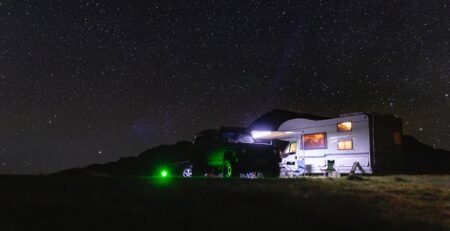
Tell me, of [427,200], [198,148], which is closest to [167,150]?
[198,148]

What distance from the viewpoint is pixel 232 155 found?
15180mm

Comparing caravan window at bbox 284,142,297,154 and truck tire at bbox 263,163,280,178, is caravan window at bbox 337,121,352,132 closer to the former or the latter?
caravan window at bbox 284,142,297,154

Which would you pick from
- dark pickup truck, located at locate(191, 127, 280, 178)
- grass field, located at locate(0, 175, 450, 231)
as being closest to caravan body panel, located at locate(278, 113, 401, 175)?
dark pickup truck, located at locate(191, 127, 280, 178)

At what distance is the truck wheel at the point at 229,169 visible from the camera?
14.9 metres

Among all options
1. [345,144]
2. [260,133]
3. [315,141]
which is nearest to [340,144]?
[345,144]

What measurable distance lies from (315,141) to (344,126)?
1.97 metres

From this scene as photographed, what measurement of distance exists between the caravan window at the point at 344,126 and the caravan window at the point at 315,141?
36.7 inches

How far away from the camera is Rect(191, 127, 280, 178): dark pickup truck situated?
49.1 ft

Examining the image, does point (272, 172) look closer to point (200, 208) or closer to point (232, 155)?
point (232, 155)

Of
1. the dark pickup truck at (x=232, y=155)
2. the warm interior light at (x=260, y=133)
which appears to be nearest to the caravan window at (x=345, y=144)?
the warm interior light at (x=260, y=133)

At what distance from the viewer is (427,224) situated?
6.82m

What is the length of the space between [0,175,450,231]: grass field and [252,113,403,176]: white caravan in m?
11.0

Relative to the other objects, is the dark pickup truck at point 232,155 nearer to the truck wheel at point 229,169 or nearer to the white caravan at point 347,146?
the truck wheel at point 229,169

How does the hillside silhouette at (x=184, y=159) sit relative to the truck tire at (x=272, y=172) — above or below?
above
